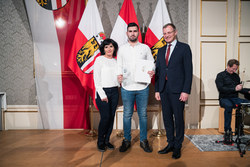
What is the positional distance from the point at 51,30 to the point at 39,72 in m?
0.80

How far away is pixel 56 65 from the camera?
2998 millimetres

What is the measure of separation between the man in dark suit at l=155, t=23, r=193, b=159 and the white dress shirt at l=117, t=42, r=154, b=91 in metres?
0.27

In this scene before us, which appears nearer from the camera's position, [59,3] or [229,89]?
[229,89]

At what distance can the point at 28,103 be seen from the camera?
3.12m

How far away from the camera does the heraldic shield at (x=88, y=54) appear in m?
2.62

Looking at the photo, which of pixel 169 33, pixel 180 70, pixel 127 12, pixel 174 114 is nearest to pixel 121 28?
pixel 127 12

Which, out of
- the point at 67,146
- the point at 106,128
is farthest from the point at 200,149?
the point at 67,146

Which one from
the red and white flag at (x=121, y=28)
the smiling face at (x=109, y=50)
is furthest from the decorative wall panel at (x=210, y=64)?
the smiling face at (x=109, y=50)

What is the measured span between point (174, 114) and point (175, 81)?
0.41 meters

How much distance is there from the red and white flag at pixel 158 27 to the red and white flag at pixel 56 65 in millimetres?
1321

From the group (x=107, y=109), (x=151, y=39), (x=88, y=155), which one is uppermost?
(x=151, y=39)

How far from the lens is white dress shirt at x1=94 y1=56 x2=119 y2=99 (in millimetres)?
2021

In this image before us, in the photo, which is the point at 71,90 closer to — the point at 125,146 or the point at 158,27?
the point at 125,146

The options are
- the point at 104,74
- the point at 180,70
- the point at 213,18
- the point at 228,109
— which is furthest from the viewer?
the point at 213,18
